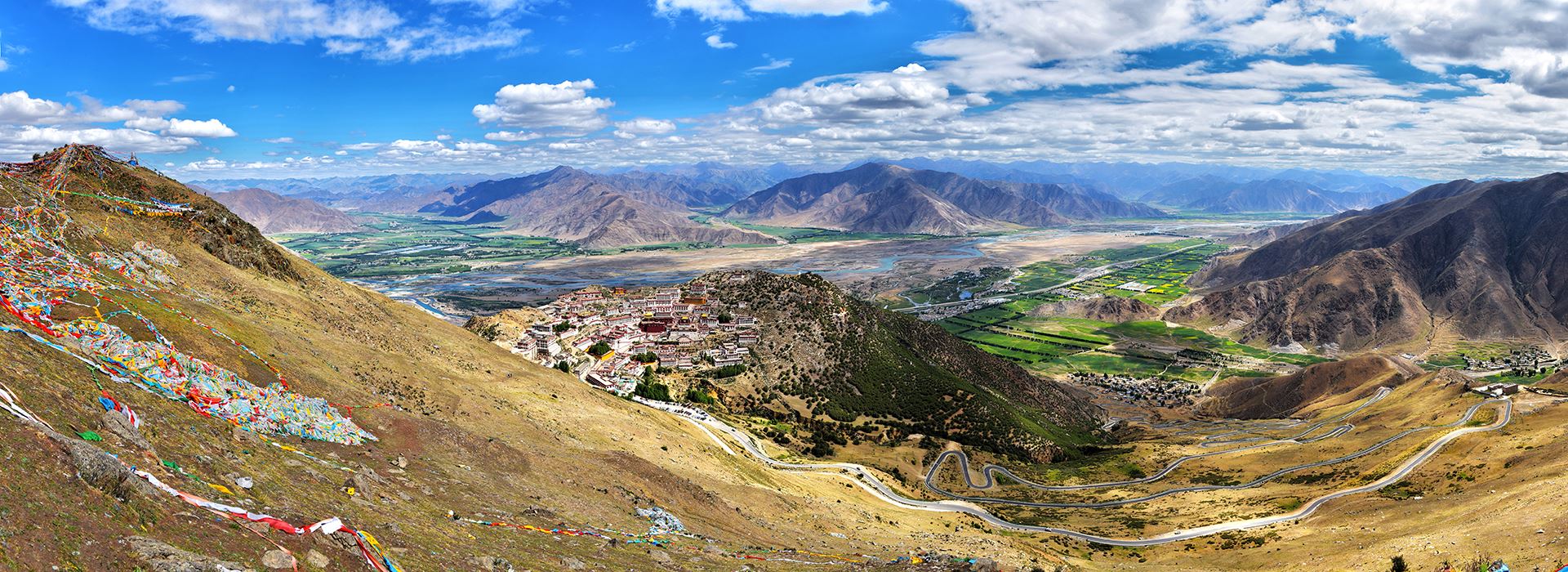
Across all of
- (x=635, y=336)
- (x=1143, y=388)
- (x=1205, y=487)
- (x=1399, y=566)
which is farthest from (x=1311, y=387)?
(x=635, y=336)

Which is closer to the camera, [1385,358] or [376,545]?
[376,545]

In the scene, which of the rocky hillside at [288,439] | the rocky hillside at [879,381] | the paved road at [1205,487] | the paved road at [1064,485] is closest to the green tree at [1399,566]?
the rocky hillside at [288,439]

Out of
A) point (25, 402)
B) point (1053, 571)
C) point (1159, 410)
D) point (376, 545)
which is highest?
point (25, 402)

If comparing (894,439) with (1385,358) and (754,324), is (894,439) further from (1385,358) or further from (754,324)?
(1385,358)

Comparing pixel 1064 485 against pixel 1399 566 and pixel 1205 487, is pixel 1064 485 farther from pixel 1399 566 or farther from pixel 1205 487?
pixel 1399 566

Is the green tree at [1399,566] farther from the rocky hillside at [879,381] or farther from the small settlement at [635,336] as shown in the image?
the small settlement at [635,336]

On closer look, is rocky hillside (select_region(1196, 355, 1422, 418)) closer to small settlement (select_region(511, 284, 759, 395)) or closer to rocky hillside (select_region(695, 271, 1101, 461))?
rocky hillside (select_region(695, 271, 1101, 461))

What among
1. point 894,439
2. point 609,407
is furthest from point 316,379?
point 894,439
